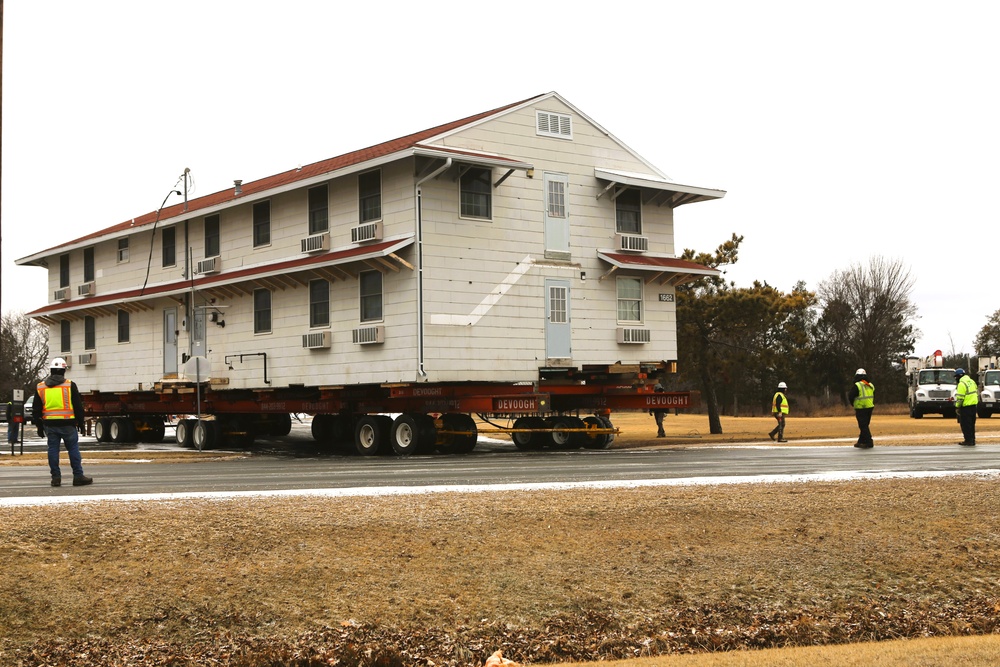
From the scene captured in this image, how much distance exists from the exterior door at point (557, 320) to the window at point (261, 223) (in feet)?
26.7

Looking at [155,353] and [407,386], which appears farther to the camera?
[155,353]

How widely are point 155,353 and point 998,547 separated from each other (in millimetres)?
28817

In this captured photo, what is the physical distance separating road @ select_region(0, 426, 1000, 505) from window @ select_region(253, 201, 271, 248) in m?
8.90

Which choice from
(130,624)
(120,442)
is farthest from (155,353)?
(130,624)

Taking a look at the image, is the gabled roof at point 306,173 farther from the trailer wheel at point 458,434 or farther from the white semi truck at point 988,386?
the white semi truck at point 988,386

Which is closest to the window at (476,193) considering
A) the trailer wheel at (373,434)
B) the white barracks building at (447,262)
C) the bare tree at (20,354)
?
the white barracks building at (447,262)

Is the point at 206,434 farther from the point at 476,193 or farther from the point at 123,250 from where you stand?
the point at 476,193

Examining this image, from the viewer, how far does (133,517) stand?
1084 centimetres

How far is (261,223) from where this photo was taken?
3088cm

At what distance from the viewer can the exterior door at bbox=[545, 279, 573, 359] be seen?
90.4ft

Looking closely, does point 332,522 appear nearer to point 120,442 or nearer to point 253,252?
point 253,252

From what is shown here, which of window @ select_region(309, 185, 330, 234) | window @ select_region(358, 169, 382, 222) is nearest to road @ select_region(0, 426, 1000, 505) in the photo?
window @ select_region(358, 169, 382, 222)

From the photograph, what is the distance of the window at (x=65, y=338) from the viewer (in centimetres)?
3978

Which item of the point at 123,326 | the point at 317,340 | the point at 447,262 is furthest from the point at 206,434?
the point at 447,262
